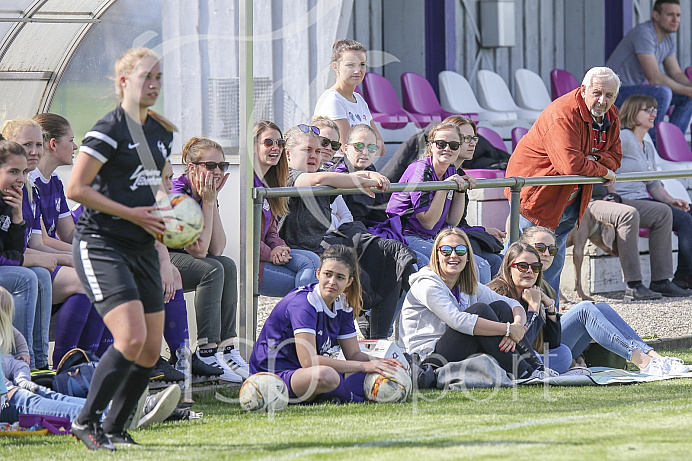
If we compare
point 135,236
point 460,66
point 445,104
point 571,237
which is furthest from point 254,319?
point 460,66

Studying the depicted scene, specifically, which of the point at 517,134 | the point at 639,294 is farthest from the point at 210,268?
the point at 517,134

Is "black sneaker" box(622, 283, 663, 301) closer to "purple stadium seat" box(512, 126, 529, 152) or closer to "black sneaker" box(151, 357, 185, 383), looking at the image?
"purple stadium seat" box(512, 126, 529, 152)

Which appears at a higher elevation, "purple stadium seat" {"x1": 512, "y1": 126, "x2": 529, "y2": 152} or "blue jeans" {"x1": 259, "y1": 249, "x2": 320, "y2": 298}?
"purple stadium seat" {"x1": 512, "y1": 126, "x2": 529, "y2": 152}

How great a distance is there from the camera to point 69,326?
19.6ft

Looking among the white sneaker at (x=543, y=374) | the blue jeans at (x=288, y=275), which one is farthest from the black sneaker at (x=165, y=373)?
the white sneaker at (x=543, y=374)

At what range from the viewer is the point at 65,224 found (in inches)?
258

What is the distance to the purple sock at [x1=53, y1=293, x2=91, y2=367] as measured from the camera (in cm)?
595

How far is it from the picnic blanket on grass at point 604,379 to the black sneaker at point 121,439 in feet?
8.57

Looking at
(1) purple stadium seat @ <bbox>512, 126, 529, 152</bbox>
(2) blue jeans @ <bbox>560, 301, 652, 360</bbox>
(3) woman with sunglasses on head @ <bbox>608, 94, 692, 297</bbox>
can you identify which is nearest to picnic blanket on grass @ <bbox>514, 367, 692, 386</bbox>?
(2) blue jeans @ <bbox>560, 301, 652, 360</bbox>

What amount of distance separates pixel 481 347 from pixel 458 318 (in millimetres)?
263

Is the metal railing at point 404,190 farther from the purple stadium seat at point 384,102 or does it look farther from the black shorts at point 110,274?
the purple stadium seat at point 384,102

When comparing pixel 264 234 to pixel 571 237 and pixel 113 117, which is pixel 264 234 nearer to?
pixel 113 117

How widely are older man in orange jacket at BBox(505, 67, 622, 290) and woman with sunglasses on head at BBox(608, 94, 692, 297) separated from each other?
2004 mm

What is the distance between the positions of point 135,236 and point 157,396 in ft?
3.42
